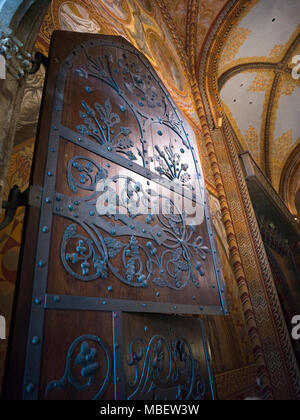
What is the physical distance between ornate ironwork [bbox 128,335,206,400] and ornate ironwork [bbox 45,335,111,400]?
140mm

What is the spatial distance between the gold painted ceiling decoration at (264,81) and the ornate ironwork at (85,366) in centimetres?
624

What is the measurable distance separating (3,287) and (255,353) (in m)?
2.68

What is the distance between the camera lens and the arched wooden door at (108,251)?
3.11 feet

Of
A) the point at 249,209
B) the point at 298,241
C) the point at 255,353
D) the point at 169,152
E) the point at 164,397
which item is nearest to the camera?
the point at 164,397

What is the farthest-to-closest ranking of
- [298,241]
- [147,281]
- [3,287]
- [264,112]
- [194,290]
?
[298,241], [264,112], [3,287], [194,290], [147,281]

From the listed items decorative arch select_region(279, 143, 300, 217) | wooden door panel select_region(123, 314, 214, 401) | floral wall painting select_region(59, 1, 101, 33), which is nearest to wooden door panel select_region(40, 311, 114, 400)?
wooden door panel select_region(123, 314, 214, 401)

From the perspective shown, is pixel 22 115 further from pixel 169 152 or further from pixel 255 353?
pixel 255 353

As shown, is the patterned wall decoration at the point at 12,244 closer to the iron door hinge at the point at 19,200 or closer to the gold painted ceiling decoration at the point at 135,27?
the gold painted ceiling decoration at the point at 135,27

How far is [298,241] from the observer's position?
896 cm

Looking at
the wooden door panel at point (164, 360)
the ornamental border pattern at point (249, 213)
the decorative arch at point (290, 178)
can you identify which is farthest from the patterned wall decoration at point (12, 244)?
the decorative arch at point (290, 178)

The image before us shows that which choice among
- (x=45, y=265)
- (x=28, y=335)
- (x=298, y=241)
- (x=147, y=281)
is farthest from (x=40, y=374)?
(x=298, y=241)

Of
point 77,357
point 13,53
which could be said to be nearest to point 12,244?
point 13,53
